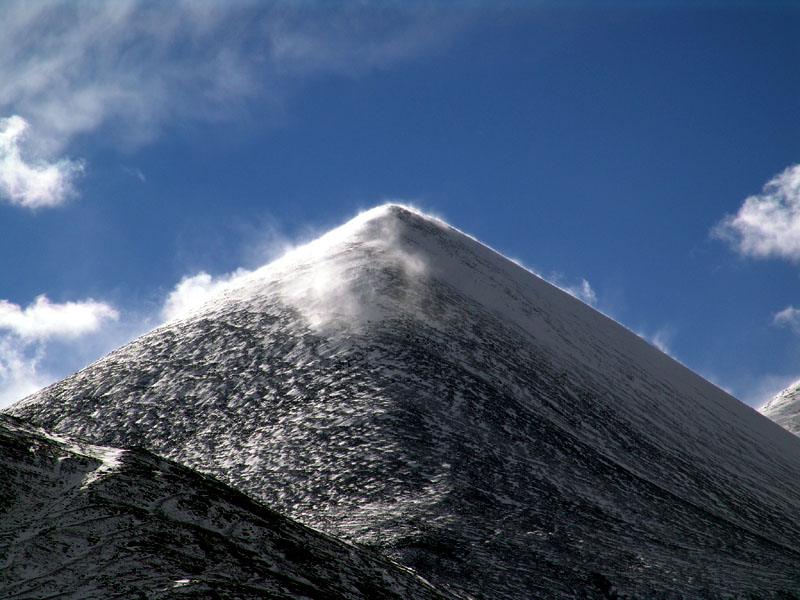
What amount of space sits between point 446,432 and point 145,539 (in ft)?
41.5

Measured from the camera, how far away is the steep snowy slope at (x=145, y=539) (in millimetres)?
6926

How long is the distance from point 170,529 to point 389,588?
2793mm

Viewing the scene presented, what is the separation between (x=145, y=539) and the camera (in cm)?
756

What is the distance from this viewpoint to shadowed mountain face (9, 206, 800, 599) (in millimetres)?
15711

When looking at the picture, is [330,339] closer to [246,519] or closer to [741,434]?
[246,519]

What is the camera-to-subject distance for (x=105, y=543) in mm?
7402

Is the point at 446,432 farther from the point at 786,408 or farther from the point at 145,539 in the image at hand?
the point at 786,408

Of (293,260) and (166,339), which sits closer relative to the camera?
(166,339)

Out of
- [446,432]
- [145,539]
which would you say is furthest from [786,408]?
[145,539]

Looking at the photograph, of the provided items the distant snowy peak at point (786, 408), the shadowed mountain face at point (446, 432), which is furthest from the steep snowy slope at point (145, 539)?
the distant snowy peak at point (786, 408)

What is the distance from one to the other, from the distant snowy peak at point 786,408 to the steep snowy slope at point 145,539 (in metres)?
63.2

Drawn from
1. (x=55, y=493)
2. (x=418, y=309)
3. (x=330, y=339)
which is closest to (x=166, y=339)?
(x=330, y=339)

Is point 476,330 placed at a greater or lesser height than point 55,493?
greater

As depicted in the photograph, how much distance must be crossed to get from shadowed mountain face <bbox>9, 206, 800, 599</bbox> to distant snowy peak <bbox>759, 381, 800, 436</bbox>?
3374 centimetres
